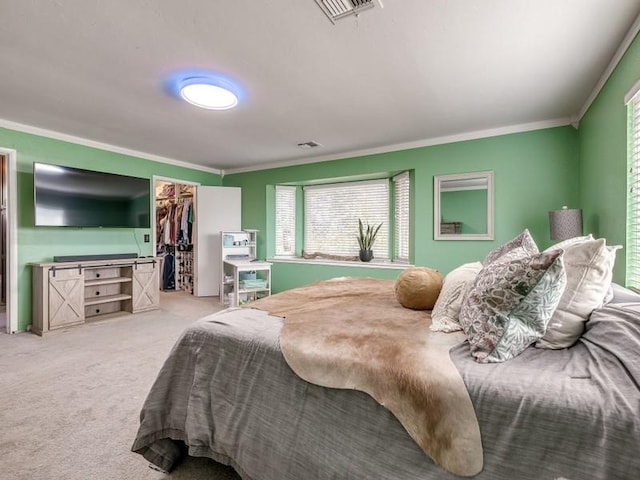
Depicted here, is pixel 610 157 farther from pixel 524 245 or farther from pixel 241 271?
pixel 241 271

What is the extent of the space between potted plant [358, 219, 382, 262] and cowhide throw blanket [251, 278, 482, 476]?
2886mm

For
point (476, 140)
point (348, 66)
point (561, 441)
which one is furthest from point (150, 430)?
point (476, 140)

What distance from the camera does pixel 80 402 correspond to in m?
2.04

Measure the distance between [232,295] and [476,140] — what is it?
4.04 meters

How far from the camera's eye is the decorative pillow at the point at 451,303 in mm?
1384

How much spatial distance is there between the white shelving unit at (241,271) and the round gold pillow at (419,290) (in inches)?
132

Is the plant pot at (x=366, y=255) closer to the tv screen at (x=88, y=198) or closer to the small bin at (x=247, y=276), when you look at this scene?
the small bin at (x=247, y=276)

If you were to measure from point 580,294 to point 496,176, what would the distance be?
283 centimetres

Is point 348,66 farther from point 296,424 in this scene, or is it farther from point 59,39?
point 296,424

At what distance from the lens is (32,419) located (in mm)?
1846

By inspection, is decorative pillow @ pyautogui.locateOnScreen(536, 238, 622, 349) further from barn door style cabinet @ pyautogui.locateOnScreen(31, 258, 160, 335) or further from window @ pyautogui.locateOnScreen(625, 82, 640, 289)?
barn door style cabinet @ pyautogui.locateOnScreen(31, 258, 160, 335)

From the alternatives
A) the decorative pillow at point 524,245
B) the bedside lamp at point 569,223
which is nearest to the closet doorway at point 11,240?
the decorative pillow at point 524,245

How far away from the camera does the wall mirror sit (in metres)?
3.67

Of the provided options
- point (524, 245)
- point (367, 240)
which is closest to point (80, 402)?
point (524, 245)
